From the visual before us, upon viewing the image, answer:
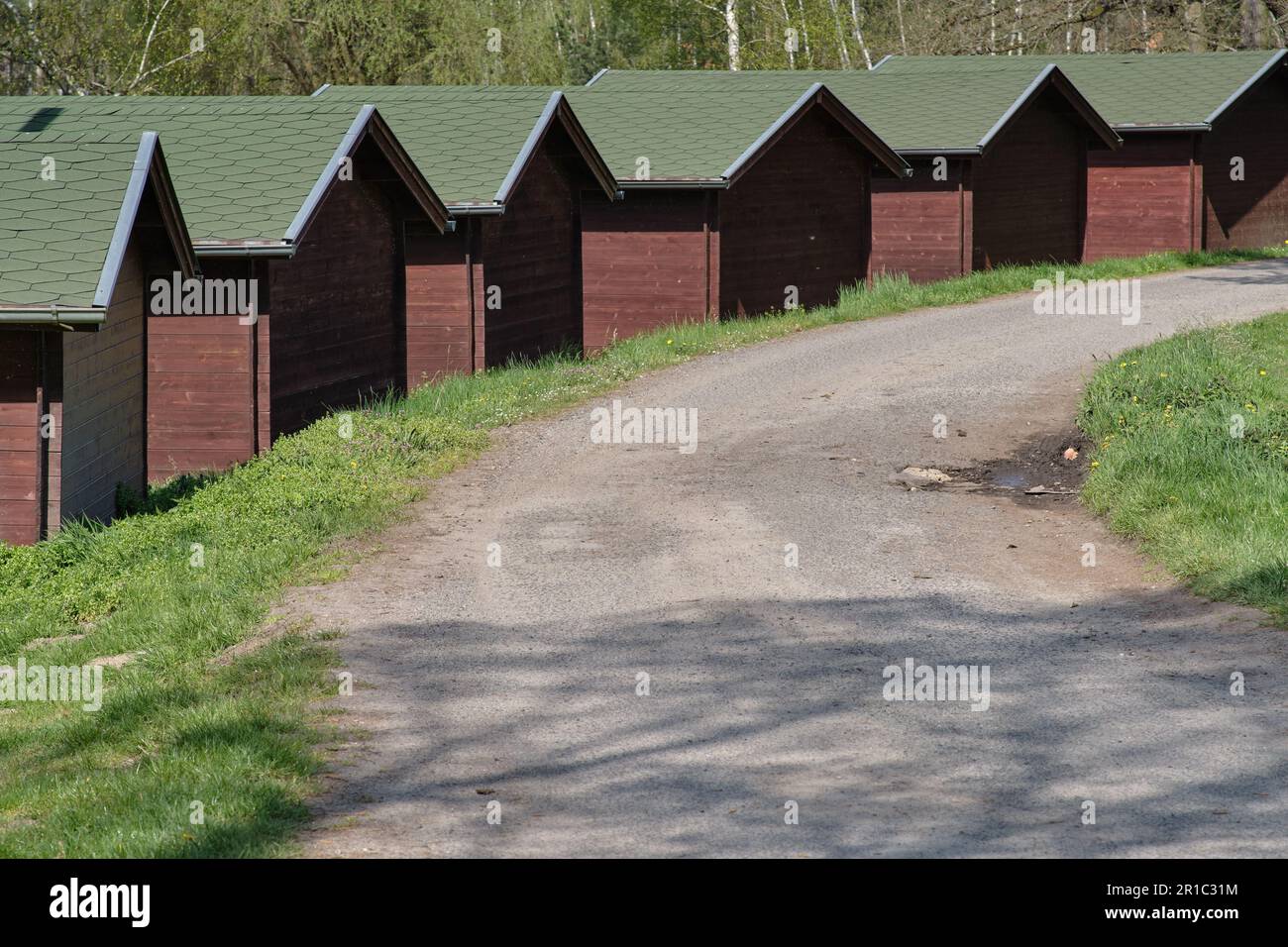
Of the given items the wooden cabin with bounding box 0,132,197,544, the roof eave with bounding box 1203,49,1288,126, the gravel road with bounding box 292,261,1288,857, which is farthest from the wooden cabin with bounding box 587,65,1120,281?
the wooden cabin with bounding box 0,132,197,544

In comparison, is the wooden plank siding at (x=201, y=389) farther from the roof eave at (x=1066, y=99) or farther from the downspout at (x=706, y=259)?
the roof eave at (x=1066, y=99)

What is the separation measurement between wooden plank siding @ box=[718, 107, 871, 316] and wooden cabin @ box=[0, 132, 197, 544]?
13124mm

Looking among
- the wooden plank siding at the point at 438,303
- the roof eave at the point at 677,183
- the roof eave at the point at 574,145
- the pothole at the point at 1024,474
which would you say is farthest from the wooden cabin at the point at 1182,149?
the pothole at the point at 1024,474

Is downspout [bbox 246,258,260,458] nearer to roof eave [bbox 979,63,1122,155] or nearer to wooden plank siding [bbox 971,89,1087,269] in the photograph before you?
roof eave [bbox 979,63,1122,155]

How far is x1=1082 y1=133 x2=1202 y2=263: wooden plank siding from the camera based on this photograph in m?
34.5

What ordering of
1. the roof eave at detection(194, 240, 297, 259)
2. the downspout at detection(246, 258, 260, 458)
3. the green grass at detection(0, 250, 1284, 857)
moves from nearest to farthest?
the green grass at detection(0, 250, 1284, 857) < the roof eave at detection(194, 240, 297, 259) < the downspout at detection(246, 258, 260, 458)

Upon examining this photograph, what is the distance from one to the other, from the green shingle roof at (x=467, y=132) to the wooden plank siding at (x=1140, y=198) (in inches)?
594

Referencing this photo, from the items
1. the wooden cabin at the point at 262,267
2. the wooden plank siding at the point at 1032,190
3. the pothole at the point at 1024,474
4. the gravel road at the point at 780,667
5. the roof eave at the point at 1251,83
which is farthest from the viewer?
the roof eave at the point at 1251,83

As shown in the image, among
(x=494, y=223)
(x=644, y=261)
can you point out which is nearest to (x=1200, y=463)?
(x=494, y=223)

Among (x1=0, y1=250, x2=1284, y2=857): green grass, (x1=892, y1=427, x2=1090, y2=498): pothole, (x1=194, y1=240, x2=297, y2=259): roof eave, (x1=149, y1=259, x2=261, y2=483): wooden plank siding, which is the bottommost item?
(x1=0, y1=250, x2=1284, y2=857): green grass

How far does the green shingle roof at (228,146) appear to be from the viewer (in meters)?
17.7

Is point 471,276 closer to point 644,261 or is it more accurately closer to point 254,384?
point 254,384

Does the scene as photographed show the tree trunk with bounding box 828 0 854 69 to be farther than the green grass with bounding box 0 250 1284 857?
Yes

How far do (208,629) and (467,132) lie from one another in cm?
1465
